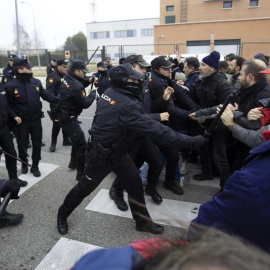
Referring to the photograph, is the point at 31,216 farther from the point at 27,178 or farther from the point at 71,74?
the point at 71,74

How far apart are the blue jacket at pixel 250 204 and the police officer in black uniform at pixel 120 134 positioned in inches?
64.5

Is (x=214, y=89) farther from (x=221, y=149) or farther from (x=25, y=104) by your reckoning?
(x=25, y=104)

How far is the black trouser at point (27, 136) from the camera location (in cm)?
446

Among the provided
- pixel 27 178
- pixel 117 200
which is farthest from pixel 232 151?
pixel 27 178

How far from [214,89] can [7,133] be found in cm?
317

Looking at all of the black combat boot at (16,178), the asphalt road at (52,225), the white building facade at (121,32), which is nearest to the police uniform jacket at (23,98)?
the black combat boot at (16,178)

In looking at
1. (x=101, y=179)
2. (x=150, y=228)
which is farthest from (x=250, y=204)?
(x=150, y=228)

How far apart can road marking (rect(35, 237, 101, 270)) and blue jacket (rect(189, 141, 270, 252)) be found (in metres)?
1.84

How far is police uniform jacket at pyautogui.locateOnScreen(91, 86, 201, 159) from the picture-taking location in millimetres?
2688

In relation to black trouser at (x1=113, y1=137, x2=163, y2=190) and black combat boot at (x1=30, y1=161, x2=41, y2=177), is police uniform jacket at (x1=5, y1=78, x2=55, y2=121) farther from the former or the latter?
black trouser at (x1=113, y1=137, x2=163, y2=190)

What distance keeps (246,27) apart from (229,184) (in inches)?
1279

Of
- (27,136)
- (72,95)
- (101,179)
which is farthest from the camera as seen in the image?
(27,136)

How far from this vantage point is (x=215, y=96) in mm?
3977

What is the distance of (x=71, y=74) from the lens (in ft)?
14.4
